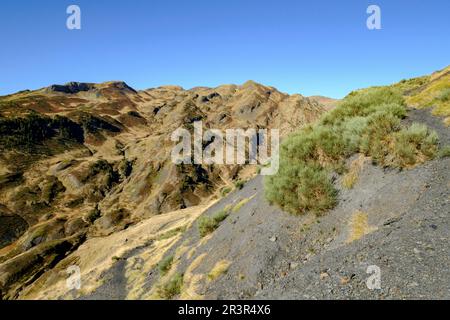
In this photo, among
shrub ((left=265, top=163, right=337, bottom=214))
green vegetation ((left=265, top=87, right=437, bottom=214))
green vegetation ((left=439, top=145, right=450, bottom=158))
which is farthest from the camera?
shrub ((left=265, top=163, right=337, bottom=214))

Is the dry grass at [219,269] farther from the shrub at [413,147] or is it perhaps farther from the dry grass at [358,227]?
the shrub at [413,147]

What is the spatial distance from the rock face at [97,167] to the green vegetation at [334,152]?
85.3ft

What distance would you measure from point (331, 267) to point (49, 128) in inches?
5241

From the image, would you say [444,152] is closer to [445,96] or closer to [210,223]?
[445,96]

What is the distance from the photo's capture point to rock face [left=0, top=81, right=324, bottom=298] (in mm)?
70438

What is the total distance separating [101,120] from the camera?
140 metres

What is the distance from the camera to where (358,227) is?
1220 cm

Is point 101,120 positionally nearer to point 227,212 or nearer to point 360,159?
point 227,212

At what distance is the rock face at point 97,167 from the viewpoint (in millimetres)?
70438

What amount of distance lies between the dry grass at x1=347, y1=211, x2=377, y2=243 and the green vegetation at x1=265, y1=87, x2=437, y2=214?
1.41 m

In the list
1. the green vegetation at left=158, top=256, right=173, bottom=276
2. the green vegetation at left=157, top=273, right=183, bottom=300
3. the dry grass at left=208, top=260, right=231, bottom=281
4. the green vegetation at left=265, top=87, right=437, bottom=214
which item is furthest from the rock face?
the dry grass at left=208, top=260, right=231, bottom=281

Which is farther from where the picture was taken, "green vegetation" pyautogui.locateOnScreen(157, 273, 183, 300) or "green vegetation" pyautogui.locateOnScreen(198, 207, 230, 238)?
"green vegetation" pyautogui.locateOnScreen(198, 207, 230, 238)

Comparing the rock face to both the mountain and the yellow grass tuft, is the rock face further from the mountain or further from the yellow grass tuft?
the yellow grass tuft
